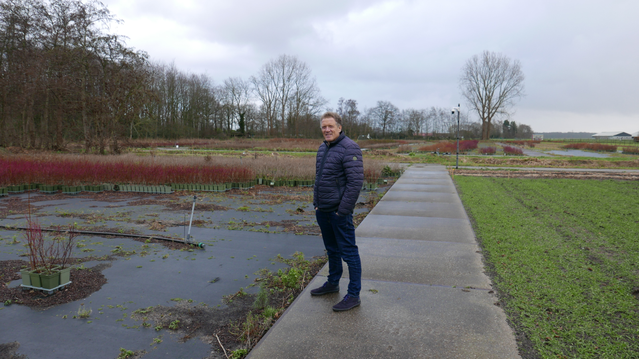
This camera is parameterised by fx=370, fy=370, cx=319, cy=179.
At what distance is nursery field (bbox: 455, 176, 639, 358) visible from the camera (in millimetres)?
2859

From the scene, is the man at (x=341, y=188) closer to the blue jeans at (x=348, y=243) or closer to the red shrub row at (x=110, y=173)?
the blue jeans at (x=348, y=243)

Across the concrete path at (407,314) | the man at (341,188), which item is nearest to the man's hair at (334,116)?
the man at (341,188)

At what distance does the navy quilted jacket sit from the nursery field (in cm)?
173

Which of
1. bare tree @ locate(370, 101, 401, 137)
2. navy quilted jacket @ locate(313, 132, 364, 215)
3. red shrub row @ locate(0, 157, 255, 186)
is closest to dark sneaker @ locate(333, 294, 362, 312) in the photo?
navy quilted jacket @ locate(313, 132, 364, 215)

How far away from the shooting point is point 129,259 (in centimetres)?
503

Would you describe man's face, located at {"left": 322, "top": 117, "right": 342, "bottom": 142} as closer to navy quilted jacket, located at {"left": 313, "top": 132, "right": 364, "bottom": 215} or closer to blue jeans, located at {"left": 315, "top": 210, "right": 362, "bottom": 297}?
navy quilted jacket, located at {"left": 313, "top": 132, "right": 364, "bottom": 215}

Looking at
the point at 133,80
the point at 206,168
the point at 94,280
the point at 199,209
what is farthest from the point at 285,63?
the point at 94,280

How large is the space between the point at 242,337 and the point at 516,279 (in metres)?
3.01

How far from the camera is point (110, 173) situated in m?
12.2

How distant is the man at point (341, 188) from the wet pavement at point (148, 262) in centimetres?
125

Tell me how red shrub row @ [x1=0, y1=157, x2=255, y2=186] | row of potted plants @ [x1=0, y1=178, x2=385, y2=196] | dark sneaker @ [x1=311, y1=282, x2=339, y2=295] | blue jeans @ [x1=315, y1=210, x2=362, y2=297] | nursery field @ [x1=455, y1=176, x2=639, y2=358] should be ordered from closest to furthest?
nursery field @ [x1=455, y1=176, x2=639, y2=358]
blue jeans @ [x1=315, y1=210, x2=362, y2=297]
dark sneaker @ [x1=311, y1=282, x2=339, y2=295]
row of potted plants @ [x1=0, y1=178, x2=385, y2=196]
red shrub row @ [x1=0, y1=157, x2=255, y2=186]

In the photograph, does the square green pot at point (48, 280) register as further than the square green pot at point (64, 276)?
No

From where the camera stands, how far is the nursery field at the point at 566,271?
2859mm

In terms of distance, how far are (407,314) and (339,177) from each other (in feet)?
4.46
